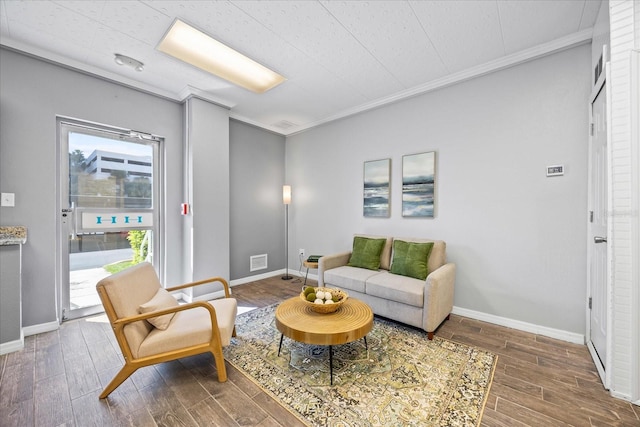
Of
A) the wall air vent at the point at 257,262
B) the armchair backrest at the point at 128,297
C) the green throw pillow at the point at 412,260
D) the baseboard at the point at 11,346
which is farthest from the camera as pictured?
the wall air vent at the point at 257,262

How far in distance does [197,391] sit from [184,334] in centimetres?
40

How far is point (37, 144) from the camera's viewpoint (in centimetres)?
263

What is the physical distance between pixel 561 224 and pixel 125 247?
500 centimetres

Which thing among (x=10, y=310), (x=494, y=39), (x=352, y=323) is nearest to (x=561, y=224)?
(x=494, y=39)

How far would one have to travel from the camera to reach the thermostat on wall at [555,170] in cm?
249

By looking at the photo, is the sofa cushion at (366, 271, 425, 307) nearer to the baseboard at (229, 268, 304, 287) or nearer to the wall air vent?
the baseboard at (229, 268, 304, 287)

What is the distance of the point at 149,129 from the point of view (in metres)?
3.42

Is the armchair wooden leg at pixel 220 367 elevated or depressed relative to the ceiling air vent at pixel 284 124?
depressed

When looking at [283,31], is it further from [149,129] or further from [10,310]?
[10,310]

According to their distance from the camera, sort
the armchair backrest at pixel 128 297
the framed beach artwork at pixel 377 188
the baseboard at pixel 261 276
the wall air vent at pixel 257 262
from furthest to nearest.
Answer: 1. the wall air vent at pixel 257 262
2. the baseboard at pixel 261 276
3. the framed beach artwork at pixel 377 188
4. the armchair backrest at pixel 128 297

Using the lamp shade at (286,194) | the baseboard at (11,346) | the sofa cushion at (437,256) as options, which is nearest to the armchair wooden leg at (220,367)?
the baseboard at (11,346)

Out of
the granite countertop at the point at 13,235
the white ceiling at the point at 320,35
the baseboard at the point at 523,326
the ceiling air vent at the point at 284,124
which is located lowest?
the baseboard at the point at 523,326

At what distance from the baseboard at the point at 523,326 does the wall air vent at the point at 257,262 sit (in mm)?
3160

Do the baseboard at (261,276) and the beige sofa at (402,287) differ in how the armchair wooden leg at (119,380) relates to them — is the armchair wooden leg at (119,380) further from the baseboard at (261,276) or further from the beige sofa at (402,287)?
the baseboard at (261,276)
